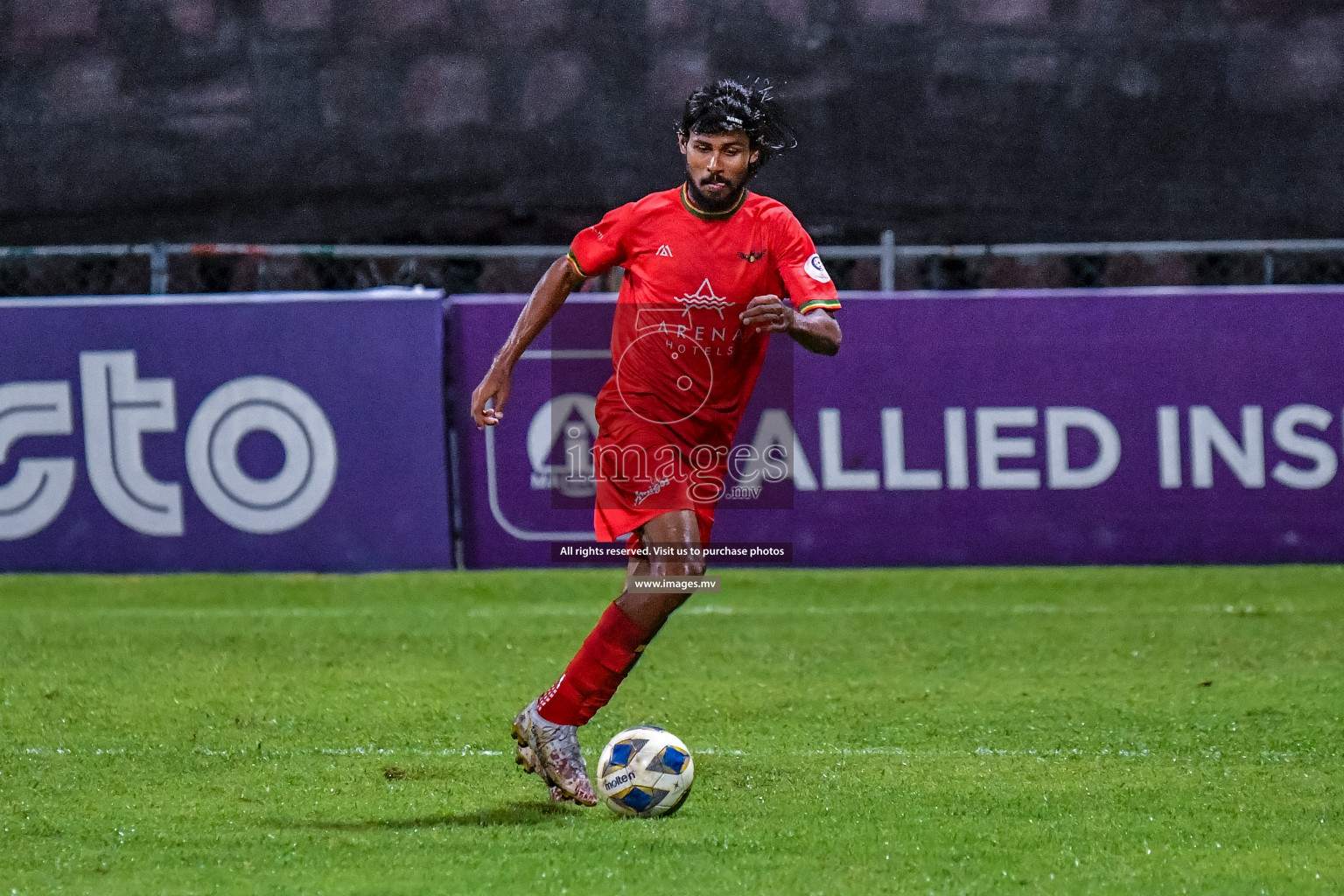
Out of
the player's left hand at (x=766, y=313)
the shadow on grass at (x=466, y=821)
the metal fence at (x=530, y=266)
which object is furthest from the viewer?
the metal fence at (x=530, y=266)

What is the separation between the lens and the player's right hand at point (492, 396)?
16.2 feet

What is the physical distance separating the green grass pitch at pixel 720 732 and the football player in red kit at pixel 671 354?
38 centimetres

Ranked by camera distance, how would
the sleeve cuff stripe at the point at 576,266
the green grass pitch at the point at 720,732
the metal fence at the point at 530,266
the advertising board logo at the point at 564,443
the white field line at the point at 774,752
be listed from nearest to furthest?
the green grass pitch at the point at 720,732, the sleeve cuff stripe at the point at 576,266, the white field line at the point at 774,752, the advertising board logo at the point at 564,443, the metal fence at the point at 530,266

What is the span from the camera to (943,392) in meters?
9.70

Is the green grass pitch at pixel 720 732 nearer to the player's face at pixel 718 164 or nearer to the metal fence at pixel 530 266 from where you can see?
the player's face at pixel 718 164

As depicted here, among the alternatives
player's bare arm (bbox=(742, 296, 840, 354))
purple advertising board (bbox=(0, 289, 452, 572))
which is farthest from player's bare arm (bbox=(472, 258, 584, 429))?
purple advertising board (bbox=(0, 289, 452, 572))

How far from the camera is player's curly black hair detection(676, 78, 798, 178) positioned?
487 cm

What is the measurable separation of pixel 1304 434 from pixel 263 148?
20.4 ft

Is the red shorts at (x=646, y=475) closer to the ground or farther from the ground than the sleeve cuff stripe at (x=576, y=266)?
closer to the ground

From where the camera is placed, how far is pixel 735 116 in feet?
16.0

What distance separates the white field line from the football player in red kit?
2.50 feet

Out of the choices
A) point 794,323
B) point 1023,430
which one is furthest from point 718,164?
point 1023,430

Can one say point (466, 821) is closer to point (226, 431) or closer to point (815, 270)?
point (815, 270)

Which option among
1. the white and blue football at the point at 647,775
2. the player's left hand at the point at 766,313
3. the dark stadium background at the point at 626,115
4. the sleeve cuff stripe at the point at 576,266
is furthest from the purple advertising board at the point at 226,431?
the player's left hand at the point at 766,313
